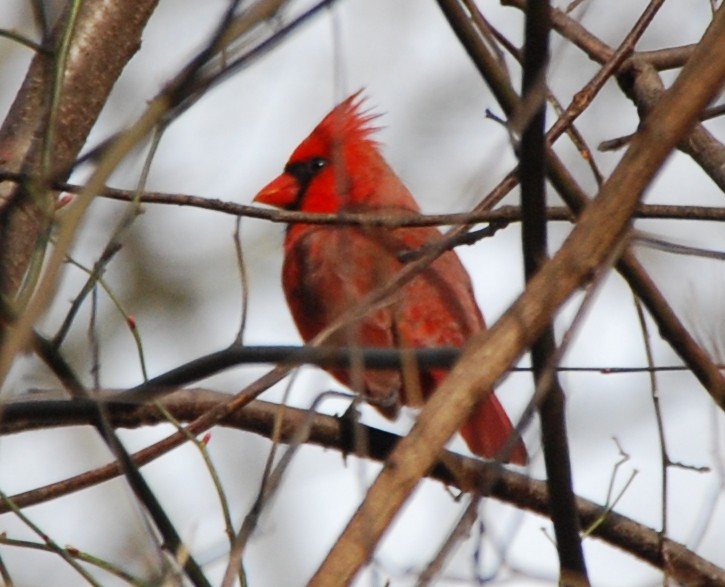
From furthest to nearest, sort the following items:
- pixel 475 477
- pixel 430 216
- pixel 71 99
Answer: pixel 71 99 → pixel 475 477 → pixel 430 216

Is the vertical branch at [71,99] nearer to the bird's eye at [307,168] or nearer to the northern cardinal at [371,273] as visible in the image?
the northern cardinal at [371,273]

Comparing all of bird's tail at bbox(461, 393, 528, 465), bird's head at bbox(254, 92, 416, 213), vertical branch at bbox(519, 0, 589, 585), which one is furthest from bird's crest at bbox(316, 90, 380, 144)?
vertical branch at bbox(519, 0, 589, 585)

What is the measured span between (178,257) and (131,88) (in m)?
1.11

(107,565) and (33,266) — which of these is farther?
(107,565)

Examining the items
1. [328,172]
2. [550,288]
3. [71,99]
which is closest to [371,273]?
[71,99]

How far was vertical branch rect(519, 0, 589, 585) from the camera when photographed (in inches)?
68.9

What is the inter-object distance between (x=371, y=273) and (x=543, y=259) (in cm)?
186

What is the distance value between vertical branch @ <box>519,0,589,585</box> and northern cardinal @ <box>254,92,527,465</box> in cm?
119

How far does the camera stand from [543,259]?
6.12 feet

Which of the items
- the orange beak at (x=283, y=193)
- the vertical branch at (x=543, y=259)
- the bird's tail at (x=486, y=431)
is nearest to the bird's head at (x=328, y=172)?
the orange beak at (x=283, y=193)

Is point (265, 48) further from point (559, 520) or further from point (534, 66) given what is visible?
point (559, 520)

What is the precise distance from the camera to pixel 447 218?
251 centimetres

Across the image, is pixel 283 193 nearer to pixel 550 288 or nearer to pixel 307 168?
pixel 307 168

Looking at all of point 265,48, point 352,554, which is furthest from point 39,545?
point 265,48
